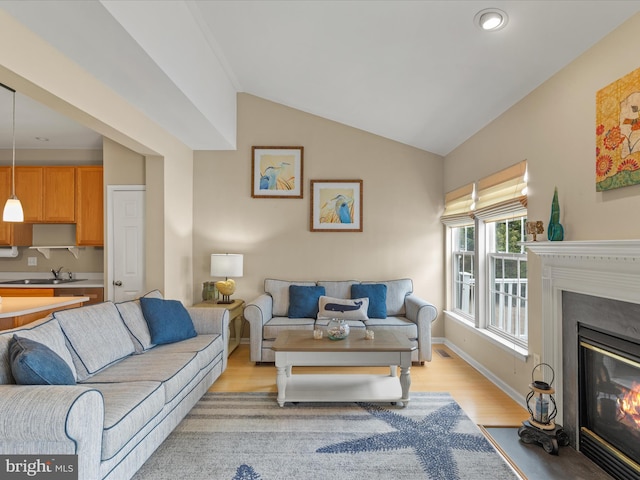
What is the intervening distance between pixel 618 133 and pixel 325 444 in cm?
252

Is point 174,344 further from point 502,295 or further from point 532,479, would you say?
point 502,295

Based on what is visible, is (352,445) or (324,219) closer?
(352,445)

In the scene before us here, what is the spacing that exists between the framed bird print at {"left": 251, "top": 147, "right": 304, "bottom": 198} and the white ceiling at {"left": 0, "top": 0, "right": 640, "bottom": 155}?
581 mm

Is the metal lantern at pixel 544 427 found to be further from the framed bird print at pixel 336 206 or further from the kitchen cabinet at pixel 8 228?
the kitchen cabinet at pixel 8 228

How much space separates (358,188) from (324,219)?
60cm

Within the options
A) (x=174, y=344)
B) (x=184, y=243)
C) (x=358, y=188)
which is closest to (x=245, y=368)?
(x=174, y=344)

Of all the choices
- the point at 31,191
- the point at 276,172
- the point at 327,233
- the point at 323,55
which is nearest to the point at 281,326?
the point at 327,233

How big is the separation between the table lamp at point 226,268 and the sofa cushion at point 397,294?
181 cm

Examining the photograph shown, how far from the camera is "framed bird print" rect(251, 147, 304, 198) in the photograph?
4.87 metres

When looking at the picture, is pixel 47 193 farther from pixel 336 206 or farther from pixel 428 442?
pixel 428 442

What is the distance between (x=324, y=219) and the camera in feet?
16.0

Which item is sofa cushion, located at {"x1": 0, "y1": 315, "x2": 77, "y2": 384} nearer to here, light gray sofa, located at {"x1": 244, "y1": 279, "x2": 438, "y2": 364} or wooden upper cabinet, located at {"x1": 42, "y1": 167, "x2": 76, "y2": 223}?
light gray sofa, located at {"x1": 244, "y1": 279, "x2": 438, "y2": 364}

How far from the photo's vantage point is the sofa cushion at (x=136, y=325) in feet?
9.73

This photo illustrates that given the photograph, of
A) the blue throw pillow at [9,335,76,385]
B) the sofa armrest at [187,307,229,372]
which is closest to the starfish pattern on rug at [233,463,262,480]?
the blue throw pillow at [9,335,76,385]
